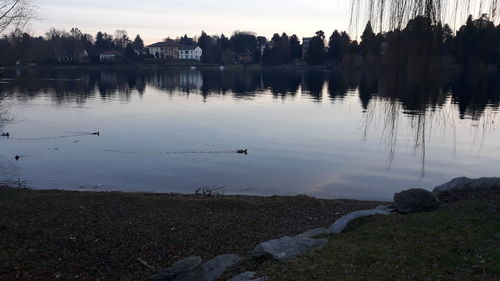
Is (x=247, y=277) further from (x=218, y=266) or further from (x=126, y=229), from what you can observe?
(x=126, y=229)

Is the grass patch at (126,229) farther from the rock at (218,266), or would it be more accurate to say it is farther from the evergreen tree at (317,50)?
the evergreen tree at (317,50)

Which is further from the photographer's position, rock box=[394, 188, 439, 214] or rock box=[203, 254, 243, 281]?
rock box=[394, 188, 439, 214]

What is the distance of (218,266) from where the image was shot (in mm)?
8336

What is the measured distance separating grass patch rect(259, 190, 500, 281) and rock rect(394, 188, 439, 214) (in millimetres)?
1088

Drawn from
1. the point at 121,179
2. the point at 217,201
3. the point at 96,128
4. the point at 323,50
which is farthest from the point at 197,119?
the point at 323,50

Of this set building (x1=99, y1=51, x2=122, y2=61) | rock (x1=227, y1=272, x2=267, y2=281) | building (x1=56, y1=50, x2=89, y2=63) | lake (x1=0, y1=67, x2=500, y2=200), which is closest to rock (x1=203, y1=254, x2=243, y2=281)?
rock (x1=227, y1=272, x2=267, y2=281)

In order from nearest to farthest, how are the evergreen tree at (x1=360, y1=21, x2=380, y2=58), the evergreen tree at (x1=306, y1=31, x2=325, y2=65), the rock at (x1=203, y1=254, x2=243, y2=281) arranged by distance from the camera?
the evergreen tree at (x1=360, y1=21, x2=380, y2=58) → the rock at (x1=203, y1=254, x2=243, y2=281) → the evergreen tree at (x1=306, y1=31, x2=325, y2=65)

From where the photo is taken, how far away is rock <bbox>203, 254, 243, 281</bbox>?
26.0 feet

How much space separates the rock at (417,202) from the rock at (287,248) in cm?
326

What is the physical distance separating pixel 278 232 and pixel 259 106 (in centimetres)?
4178

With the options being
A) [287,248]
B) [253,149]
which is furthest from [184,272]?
[253,149]

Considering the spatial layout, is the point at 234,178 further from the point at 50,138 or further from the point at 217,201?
the point at 50,138

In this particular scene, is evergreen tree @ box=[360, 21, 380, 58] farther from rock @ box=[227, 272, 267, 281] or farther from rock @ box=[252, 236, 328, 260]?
rock @ box=[227, 272, 267, 281]

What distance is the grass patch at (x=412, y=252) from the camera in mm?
6098
